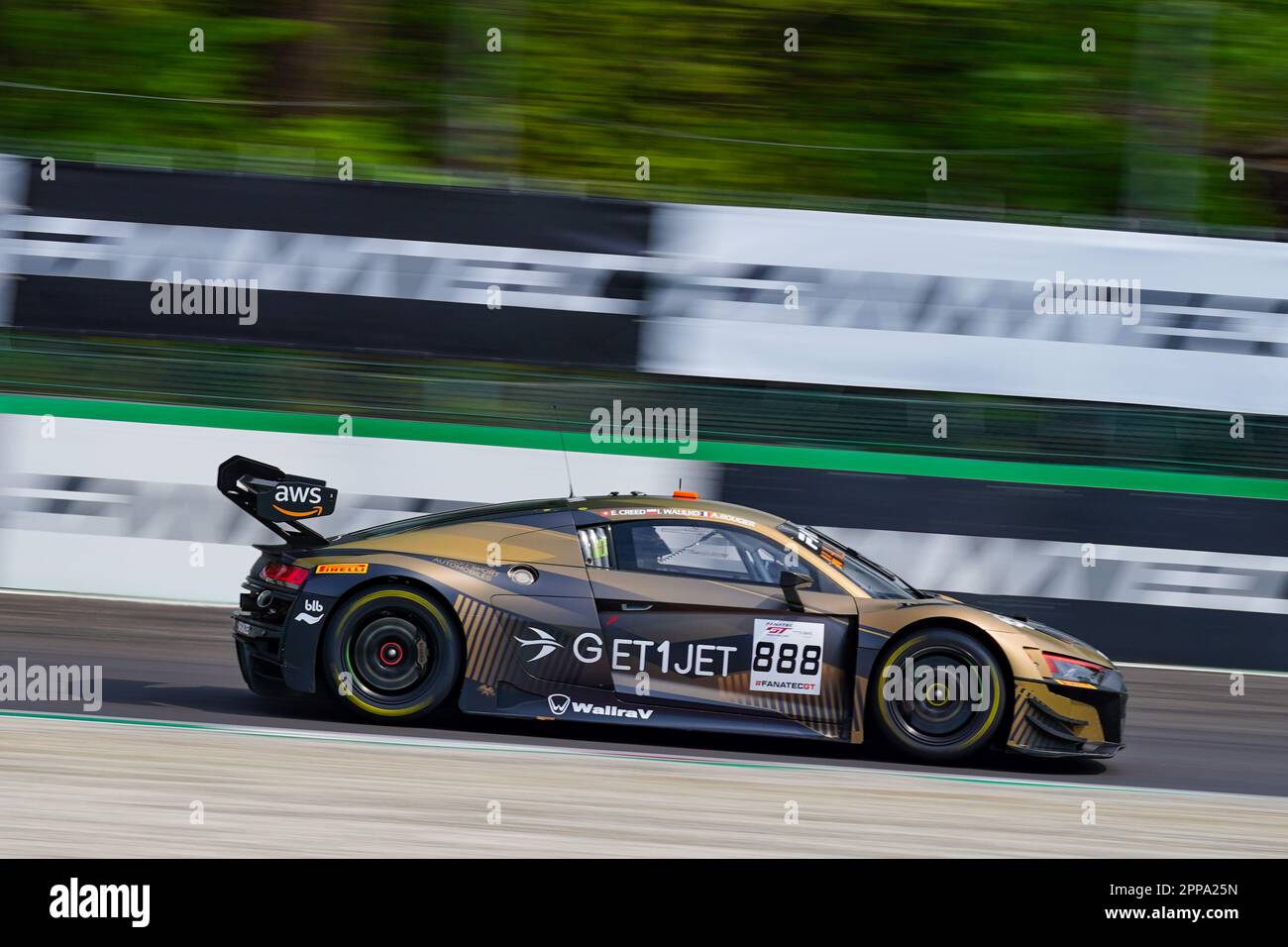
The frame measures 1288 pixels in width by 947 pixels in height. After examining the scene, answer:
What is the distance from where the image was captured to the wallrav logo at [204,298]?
Answer: 35.2 feet

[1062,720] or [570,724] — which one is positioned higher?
[1062,720]

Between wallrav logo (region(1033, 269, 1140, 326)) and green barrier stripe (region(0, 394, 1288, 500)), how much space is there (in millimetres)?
1190

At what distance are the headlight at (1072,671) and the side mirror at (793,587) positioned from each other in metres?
1.11

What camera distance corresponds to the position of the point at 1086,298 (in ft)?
34.6

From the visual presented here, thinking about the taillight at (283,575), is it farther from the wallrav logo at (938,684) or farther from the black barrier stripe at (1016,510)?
the black barrier stripe at (1016,510)

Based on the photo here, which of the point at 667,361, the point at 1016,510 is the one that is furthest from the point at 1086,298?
the point at 667,361

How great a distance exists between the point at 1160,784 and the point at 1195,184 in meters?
5.80

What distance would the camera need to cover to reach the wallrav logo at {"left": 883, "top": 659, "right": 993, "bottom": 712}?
6531 millimetres

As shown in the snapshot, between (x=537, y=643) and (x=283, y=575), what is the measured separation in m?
1.23

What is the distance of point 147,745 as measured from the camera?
6094 mm

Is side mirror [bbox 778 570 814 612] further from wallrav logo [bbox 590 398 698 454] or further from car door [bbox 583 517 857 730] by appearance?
wallrav logo [bbox 590 398 698 454]
